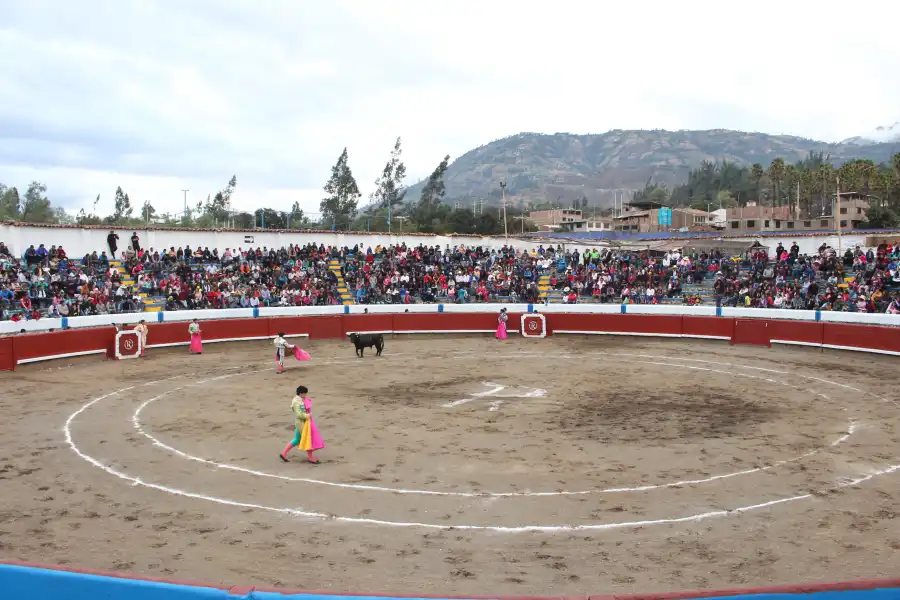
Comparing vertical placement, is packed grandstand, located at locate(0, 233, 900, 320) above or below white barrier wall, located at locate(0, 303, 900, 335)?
above

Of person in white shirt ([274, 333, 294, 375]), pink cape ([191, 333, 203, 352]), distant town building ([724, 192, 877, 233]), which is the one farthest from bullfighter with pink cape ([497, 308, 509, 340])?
distant town building ([724, 192, 877, 233])

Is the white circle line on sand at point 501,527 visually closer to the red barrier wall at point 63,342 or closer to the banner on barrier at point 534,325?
the red barrier wall at point 63,342

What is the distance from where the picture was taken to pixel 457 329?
36031 mm

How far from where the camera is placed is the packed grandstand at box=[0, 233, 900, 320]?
32.5 metres

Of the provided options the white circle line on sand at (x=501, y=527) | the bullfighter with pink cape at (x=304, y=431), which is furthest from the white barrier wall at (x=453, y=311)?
the bullfighter with pink cape at (x=304, y=431)

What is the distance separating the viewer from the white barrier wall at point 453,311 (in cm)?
2845

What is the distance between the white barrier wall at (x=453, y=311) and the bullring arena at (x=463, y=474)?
273 cm

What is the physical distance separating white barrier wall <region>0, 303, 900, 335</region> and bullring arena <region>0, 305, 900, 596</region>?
273cm

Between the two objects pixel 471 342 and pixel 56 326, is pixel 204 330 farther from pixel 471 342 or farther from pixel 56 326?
pixel 471 342

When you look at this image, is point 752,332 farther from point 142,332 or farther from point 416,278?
point 142,332

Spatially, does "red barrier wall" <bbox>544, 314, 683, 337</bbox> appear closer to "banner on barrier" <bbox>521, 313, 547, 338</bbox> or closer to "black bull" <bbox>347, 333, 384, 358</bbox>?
"banner on barrier" <bbox>521, 313, 547, 338</bbox>

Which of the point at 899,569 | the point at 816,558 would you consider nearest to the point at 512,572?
the point at 816,558

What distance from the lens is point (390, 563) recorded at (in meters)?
8.79

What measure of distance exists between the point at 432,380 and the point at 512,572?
46.3 ft
